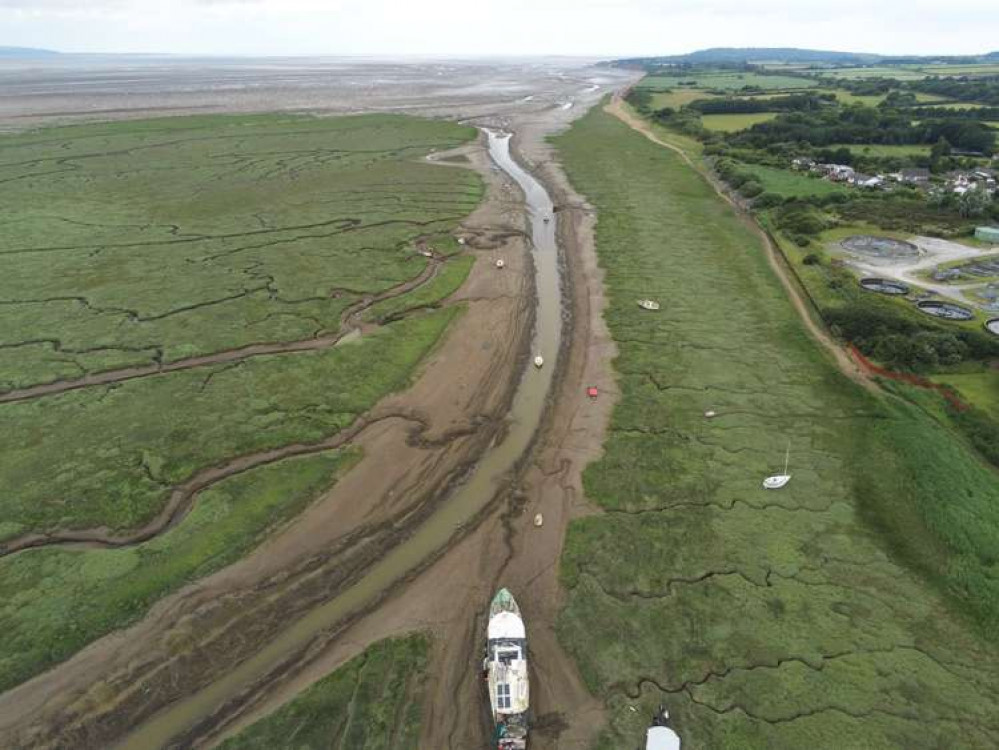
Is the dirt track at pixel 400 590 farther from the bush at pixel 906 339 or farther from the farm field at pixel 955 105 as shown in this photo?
the farm field at pixel 955 105

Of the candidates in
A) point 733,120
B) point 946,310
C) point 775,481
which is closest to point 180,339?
point 775,481

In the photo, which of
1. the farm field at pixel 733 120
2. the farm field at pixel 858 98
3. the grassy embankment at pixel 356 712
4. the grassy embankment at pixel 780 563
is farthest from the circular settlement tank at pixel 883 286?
the farm field at pixel 858 98

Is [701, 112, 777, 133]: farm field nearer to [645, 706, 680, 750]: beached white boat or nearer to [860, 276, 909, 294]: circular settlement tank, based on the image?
[860, 276, 909, 294]: circular settlement tank

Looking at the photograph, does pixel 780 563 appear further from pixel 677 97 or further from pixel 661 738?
pixel 677 97

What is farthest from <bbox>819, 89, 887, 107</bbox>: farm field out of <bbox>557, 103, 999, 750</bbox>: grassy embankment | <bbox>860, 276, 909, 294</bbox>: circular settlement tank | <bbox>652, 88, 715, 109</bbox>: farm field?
<bbox>557, 103, 999, 750</bbox>: grassy embankment

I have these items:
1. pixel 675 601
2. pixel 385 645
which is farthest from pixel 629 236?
pixel 385 645

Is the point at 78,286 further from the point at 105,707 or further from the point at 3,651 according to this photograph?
the point at 105,707

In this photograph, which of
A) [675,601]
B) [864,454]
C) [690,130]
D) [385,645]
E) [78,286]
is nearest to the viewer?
[385,645]
